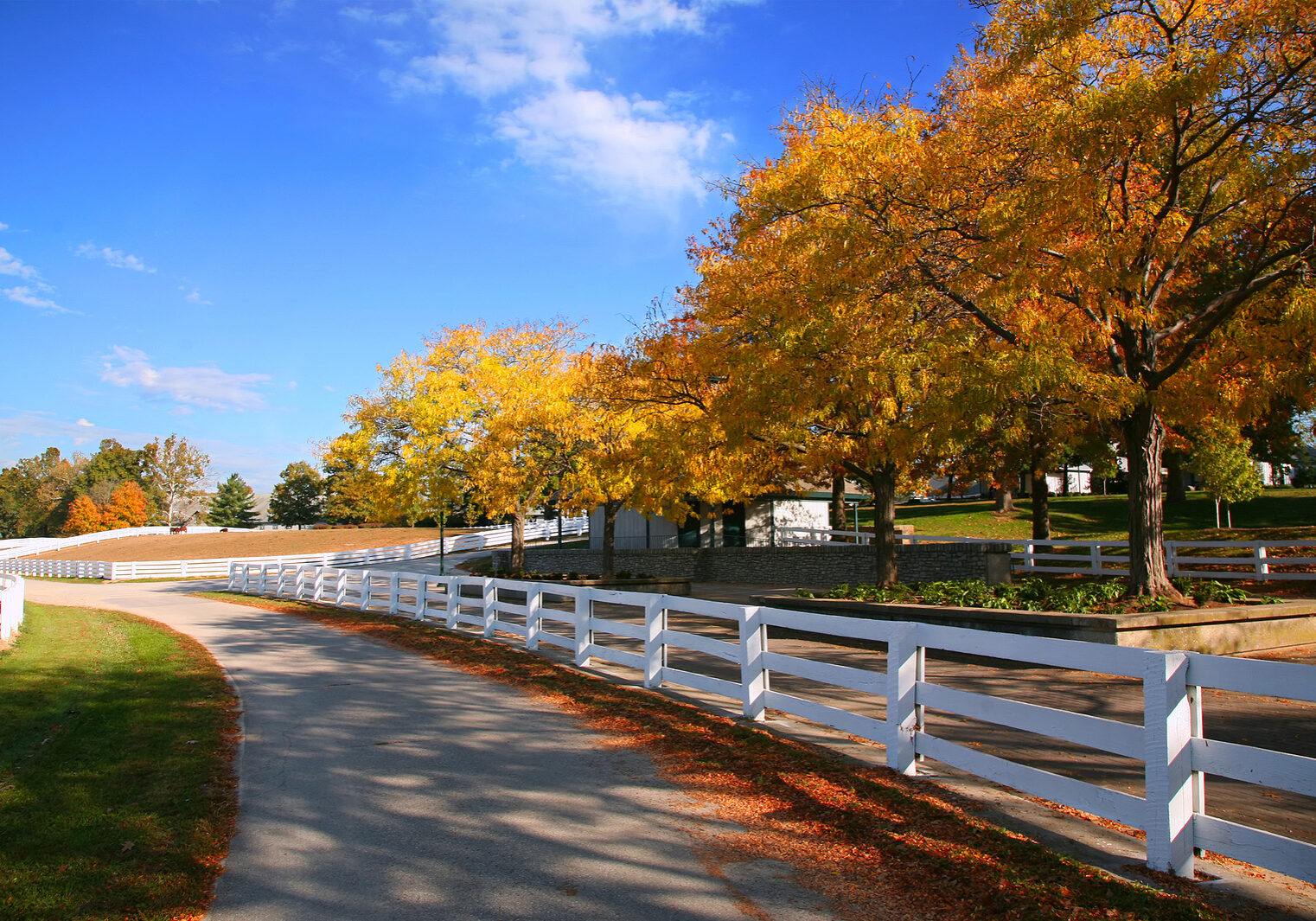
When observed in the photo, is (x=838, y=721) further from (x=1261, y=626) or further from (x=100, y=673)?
(x=100, y=673)

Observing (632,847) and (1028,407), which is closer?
(632,847)

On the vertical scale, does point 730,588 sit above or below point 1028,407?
below

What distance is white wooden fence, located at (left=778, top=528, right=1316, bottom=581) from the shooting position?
17.0 m

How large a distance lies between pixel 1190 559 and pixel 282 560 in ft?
155

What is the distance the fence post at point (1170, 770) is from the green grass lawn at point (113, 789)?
192 inches

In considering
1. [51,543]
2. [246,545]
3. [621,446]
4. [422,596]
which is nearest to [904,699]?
[422,596]

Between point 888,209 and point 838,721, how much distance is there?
7.95m

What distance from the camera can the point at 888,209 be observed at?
40.4 feet

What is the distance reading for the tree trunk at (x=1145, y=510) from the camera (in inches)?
469

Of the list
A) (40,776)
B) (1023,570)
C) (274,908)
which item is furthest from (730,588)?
(274,908)

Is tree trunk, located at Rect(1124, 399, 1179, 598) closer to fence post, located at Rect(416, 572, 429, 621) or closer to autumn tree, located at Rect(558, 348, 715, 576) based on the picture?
autumn tree, located at Rect(558, 348, 715, 576)

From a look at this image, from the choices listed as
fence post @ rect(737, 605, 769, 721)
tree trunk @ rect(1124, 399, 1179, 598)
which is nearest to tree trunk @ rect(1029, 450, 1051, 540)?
tree trunk @ rect(1124, 399, 1179, 598)

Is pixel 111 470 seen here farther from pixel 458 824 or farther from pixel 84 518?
pixel 458 824

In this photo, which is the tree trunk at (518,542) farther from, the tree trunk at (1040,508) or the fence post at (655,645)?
the fence post at (655,645)
